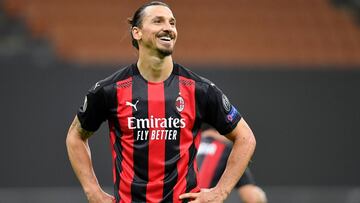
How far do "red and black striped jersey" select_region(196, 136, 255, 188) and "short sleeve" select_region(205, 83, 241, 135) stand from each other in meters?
1.49

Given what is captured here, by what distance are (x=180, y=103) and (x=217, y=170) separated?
→ 5.44 feet

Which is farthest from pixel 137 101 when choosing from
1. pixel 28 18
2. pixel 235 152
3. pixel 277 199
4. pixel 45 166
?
pixel 28 18

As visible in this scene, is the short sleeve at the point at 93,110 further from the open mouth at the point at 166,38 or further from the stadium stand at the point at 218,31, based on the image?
the stadium stand at the point at 218,31

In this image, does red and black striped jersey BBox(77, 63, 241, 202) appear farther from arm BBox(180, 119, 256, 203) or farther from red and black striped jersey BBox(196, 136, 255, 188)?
red and black striped jersey BBox(196, 136, 255, 188)

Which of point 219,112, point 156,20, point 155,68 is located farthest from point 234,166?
point 156,20

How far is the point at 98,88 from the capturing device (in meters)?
4.63

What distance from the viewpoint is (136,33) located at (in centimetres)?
478

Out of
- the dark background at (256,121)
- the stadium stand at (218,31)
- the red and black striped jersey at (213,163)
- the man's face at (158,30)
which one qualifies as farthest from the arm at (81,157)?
the stadium stand at (218,31)

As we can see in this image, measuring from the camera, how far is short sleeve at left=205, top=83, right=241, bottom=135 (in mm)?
4633

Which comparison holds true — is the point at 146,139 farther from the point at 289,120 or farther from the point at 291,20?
the point at 291,20

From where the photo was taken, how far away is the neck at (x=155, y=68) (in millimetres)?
4660

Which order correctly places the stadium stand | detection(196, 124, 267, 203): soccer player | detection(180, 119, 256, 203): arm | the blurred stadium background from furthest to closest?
the stadium stand → the blurred stadium background → detection(196, 124, 267, 203): soccer player → detection(180, 119, 256, 203): arm

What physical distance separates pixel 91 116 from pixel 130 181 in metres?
0.41

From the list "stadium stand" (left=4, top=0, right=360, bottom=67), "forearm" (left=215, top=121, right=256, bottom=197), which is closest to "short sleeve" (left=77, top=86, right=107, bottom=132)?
"forearm" (left=215, top=121, right=256, bottom=197)
